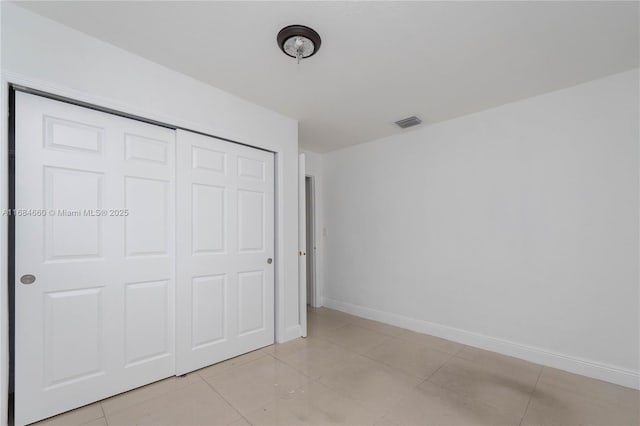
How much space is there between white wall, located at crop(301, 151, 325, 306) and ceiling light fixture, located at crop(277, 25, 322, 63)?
105 inches

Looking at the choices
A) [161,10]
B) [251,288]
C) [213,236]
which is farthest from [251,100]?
[251,288]

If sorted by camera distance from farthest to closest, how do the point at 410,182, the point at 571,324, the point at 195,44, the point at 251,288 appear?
1. the point at 410,182
2. the point at 251,288
3. the point at 571,324
4. the point at 195,44

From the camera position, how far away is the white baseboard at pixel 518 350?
233cm

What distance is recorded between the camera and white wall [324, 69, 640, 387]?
7.83 ft

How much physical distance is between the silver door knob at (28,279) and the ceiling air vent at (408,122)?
368 centimetres

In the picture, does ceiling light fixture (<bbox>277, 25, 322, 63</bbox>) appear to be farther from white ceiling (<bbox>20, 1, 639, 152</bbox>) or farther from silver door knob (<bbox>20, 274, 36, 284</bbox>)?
silver door knob (<bbox>20, 274, 36, 284</bbox>)

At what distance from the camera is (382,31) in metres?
1.90

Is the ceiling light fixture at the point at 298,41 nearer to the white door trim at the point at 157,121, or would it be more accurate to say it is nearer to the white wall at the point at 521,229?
the white door trim at the point at 157,121

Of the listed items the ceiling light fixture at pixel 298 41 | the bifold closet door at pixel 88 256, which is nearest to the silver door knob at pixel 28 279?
the bifold closet door at pixel 88 256

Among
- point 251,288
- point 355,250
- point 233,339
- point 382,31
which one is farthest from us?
point 355,250

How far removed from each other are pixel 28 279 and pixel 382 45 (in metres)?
2.93

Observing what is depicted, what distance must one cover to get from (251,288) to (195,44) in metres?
2.28

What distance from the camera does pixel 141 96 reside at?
222 cm

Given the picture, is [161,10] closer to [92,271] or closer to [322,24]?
[322,24]
